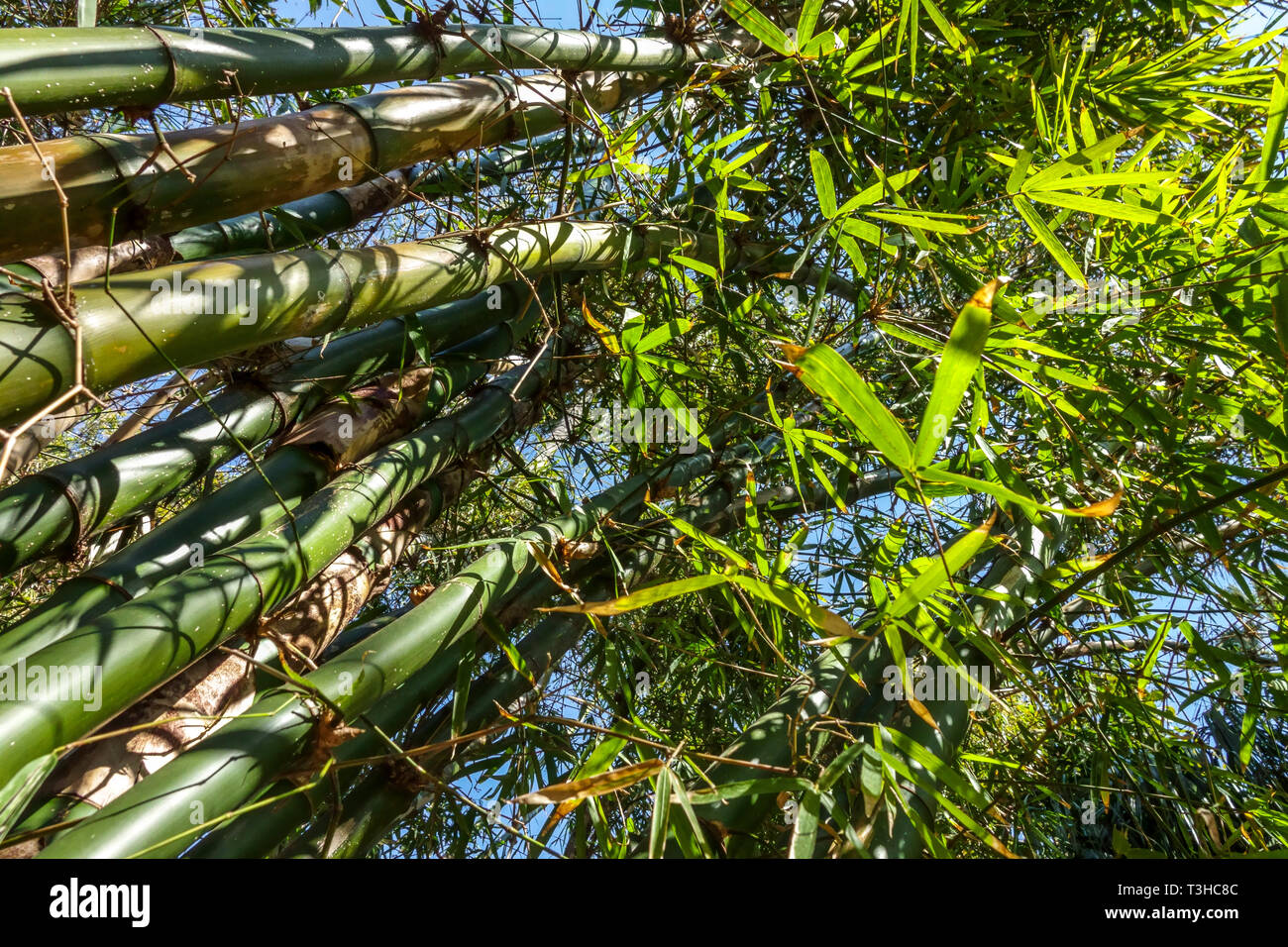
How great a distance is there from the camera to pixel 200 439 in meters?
0.87

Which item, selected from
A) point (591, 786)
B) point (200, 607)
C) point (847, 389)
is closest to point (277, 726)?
point (200, 607)

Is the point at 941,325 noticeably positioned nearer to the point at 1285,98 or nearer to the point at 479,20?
the point at 1285,98

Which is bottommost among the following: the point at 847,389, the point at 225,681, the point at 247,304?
the point at 225,681

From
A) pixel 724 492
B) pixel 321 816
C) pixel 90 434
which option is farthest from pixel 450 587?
pixel 90 434

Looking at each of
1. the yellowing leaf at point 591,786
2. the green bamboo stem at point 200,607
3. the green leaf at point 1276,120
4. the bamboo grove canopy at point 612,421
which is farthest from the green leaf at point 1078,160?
the green bamboo stem at point 200,607

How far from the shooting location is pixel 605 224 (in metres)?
0.99

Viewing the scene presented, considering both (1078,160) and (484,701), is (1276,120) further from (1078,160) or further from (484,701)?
(484,701)

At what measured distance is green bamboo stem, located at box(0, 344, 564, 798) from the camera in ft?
1.68

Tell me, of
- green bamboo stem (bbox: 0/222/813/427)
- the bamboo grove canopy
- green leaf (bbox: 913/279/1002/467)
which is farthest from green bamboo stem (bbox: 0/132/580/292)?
green leaf (bbox: 913/279/1002/467)

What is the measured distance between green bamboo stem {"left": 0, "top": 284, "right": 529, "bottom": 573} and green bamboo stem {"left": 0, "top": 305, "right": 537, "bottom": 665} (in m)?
0.04

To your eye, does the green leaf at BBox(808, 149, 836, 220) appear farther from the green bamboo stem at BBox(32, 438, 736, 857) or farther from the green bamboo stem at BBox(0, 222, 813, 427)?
the green bamboo stem at BBox(32, 438, 736, 857)

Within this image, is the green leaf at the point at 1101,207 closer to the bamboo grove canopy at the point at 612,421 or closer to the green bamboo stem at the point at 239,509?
the bamboo grove canopy at the point at 612,421

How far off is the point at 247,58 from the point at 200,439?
432 mm
